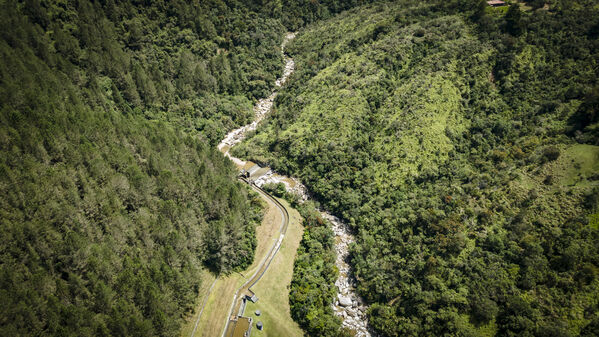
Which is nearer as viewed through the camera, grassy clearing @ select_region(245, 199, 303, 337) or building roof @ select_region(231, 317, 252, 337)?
building roof @ select_region(231, 317, 252, 337)

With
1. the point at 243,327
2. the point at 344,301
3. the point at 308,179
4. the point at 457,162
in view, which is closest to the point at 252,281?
the point at 243,327

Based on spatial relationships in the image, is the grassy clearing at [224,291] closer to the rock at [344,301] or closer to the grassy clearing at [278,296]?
the grassy clearing at [278,296]

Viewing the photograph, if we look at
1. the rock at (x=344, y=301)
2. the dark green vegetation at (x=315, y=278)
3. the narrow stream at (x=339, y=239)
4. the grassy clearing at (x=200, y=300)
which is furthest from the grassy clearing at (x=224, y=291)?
the rock at (x=344, y=301)

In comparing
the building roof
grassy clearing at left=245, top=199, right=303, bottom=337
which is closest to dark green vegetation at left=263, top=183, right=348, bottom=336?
grassy clearing at left=245, top=199, right=303, bottom=337

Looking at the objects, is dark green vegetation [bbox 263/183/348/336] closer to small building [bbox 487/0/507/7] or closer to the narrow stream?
the narrow stream

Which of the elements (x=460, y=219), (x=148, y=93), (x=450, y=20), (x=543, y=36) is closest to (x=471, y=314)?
(x=460, y=219)
